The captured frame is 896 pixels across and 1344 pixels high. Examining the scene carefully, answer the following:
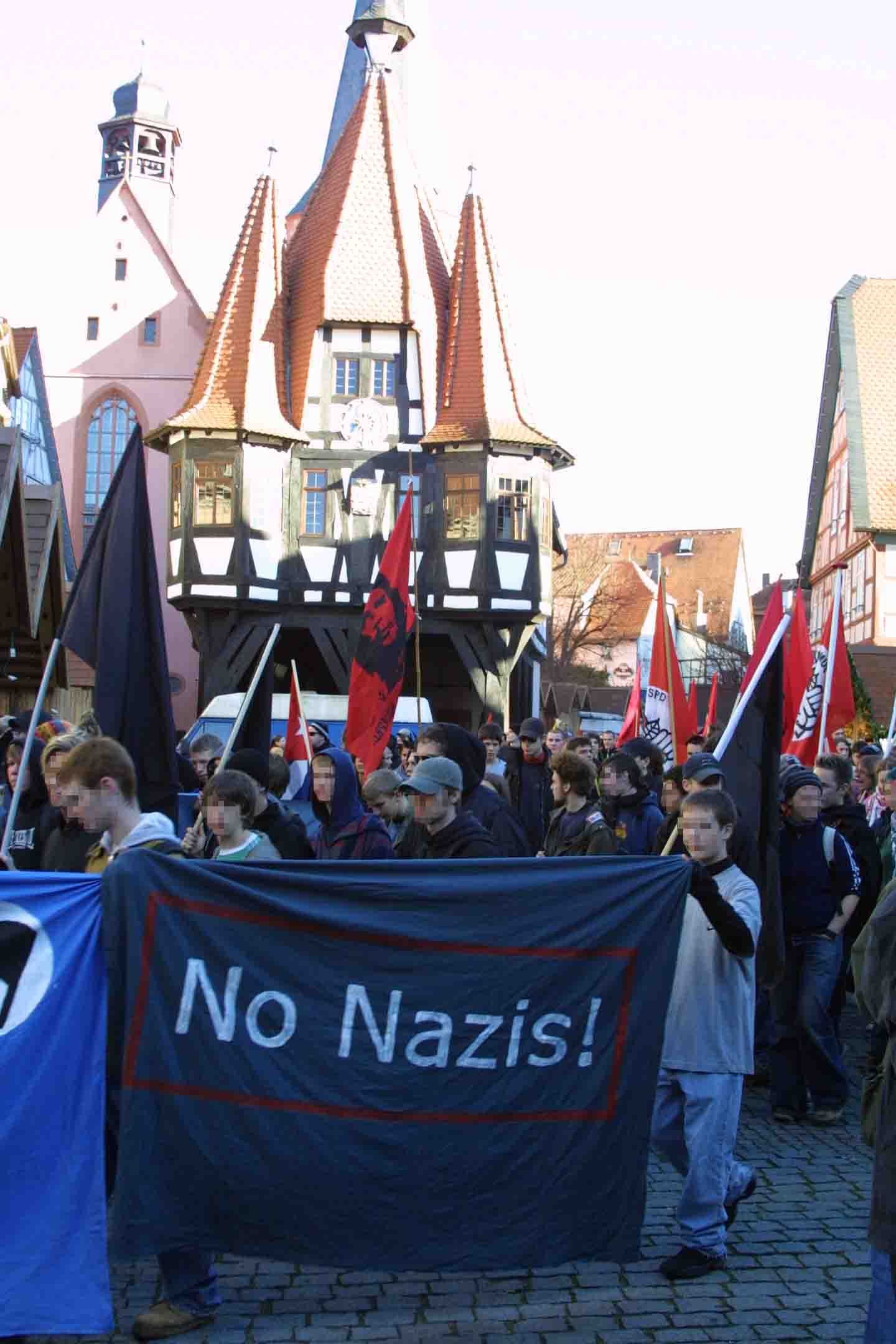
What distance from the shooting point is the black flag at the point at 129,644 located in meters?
6.67

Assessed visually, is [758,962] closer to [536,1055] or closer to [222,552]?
[536,1055]

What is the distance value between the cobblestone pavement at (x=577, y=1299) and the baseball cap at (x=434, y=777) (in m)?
1.89

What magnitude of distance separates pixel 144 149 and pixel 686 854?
59.7m

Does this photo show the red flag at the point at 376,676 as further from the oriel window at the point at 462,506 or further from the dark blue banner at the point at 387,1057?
the oriel window at the point at 462,506

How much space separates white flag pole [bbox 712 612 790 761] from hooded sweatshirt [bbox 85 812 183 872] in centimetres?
220

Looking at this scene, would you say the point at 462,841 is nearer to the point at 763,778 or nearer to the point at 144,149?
the point at 763,778

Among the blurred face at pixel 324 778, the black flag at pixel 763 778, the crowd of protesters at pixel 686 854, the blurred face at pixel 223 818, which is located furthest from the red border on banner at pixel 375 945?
the blurred face at pixel 324 778

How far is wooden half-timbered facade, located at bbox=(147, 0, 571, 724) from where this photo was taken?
103ft

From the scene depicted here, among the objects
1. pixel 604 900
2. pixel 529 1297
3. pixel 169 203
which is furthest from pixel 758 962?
pixel 169 203

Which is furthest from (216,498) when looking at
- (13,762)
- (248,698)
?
(248,698)

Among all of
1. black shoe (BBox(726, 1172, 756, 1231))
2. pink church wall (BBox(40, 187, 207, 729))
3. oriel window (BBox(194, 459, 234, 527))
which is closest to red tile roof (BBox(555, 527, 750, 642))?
pink church wall (BBox(40, 187, 207, 729))

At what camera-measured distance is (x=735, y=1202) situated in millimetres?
6145

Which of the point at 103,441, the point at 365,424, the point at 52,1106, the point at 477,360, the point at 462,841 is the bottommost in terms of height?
the point at 52,1106

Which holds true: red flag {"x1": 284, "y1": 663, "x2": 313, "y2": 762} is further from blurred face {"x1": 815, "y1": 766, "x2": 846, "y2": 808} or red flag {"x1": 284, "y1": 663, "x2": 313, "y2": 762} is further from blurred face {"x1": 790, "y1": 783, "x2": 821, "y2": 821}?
blurred face {"x1": 790, "y1": 783, "x2": 821, "y2": 821}
